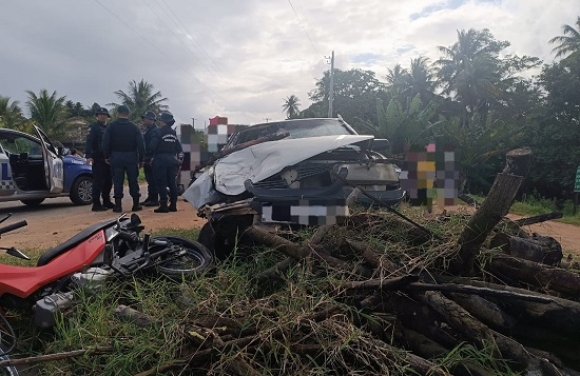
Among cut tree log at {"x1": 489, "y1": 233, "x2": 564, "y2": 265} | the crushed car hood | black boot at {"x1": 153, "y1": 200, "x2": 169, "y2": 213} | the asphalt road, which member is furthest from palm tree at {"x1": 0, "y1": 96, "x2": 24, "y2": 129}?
cut tree log at {"x1": 489, "y1": 233, "x2": 564, "y2": 265}

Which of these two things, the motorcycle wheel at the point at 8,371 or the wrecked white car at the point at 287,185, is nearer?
the motorcycle wheel at the point at 8,371

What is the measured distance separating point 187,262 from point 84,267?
27.2 inches

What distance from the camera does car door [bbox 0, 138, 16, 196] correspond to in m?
6.95

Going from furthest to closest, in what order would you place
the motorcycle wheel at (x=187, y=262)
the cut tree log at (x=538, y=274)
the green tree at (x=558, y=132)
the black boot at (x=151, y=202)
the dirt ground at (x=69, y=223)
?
the green tree at (x=558, y=132) < the black boot at (x=151, y=202) < the dirt ground at (x=69, y=223) < the motorcycle wheel at (x=187, y=262) < the cut tree log at (x=538, y=274)

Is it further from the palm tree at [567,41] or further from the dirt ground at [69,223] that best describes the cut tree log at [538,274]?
the palm tree at [567,41]

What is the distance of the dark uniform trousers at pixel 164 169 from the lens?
6.70 metres

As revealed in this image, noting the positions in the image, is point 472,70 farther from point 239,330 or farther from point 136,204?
point 239,330

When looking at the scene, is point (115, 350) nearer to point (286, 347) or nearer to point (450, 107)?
point (286, 347)

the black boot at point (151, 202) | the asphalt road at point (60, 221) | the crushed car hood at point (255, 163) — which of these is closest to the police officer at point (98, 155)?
the asphalt road at point (60, 221)

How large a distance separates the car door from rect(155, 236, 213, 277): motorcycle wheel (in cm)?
538

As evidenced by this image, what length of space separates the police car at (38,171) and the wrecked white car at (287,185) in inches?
175

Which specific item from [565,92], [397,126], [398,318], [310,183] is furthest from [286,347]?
[565,92]

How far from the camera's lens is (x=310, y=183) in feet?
12.2

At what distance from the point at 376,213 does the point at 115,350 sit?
194 cm
